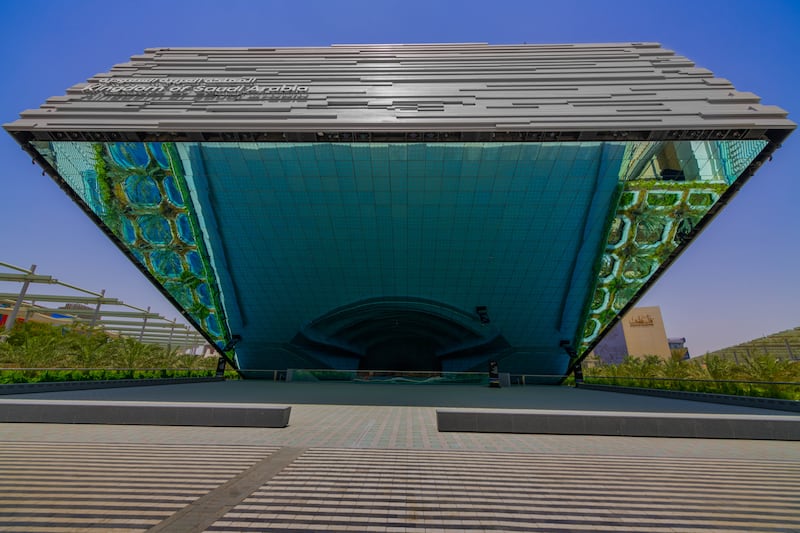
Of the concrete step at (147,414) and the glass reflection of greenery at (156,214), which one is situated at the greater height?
the glass reflection of greenery at (156,214)

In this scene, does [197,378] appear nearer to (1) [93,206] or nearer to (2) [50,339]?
(2) [50,339]

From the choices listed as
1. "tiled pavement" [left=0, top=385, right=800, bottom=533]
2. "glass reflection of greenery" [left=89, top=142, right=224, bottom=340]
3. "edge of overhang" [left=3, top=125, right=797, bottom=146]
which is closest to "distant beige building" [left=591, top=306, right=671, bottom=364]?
"edge of overhang" [left=3, top=125, right=797, bottom=146]

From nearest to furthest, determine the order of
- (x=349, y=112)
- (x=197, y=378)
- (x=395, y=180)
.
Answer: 1. (x=349, y=112)
2. (x=395, y=180)
3. (x=197, y=378)

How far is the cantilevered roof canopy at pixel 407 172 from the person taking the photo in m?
15.8

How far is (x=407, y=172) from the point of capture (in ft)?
64.0

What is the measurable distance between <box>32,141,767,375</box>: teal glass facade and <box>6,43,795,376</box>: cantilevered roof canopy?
0.41 feet

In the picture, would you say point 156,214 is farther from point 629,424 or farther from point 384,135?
point 629,424

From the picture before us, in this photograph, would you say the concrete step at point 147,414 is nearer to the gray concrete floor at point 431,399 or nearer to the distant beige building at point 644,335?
the gray concrete floor at point 431,399

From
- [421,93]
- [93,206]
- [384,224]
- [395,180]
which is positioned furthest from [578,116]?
[93,206]

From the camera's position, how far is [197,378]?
2645 centimetres

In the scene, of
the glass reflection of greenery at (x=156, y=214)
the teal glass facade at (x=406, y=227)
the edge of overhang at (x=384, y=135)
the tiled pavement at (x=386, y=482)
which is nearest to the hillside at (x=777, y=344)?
the teal glass facade at (x=406, y=227)

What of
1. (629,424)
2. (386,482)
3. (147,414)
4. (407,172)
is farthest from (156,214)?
(629,424)

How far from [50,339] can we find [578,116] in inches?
1412

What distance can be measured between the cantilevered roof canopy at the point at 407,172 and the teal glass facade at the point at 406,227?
13cm
